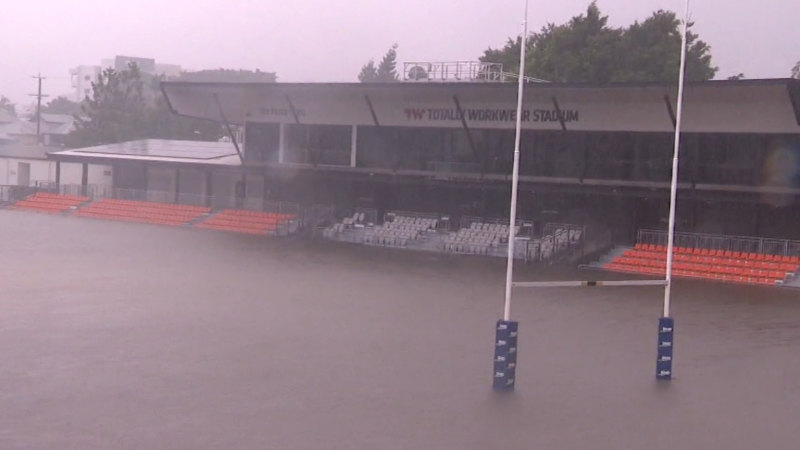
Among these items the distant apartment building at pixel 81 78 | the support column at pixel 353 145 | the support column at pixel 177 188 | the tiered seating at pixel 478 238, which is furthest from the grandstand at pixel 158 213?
the distant apartment building at pixel 81 78

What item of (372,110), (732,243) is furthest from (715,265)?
(372,110)

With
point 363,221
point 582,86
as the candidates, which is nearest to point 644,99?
point 582,86

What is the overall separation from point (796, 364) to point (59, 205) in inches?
1587

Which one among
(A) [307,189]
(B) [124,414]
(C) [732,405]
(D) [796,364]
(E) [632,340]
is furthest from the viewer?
(A) [307,189]

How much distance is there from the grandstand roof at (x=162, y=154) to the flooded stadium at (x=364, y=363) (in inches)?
783

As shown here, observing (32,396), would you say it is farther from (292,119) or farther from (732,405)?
(292,119)

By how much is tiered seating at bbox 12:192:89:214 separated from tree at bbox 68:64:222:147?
24.8m

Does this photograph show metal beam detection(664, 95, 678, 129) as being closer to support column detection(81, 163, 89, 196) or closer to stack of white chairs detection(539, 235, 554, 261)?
stack of white chairs detection(539, 235, 554, 261)

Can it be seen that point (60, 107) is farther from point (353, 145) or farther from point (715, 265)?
point (715, 265)

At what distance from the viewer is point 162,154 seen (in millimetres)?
49750

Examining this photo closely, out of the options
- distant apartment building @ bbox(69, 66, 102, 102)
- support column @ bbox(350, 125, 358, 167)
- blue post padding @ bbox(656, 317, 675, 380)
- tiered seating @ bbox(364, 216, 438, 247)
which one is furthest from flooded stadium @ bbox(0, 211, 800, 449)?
distant apartment building @ bbox(69, 66, 102, 102)

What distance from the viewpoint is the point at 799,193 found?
31.3 metres

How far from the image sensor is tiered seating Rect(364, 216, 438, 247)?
38719 millimetres

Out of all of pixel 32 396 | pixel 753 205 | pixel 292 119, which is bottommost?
pixel 32 396
